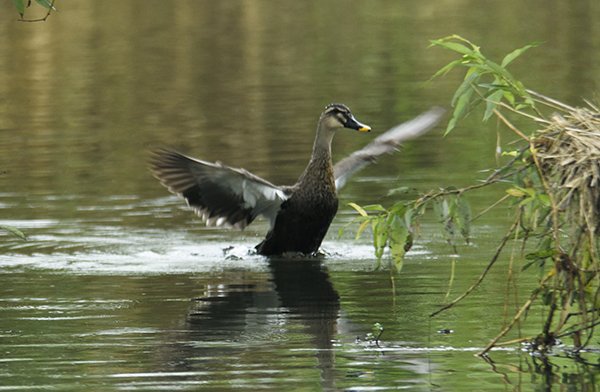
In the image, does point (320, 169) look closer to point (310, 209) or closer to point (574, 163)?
point (310, 209)

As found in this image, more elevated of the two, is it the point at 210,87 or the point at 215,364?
the point at 210,87

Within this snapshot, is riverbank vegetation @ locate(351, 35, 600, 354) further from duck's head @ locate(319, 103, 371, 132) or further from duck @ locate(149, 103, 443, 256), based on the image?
duck's head @ locate(319, 103, 371, 132)

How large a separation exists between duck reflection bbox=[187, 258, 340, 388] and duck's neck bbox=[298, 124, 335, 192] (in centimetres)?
79

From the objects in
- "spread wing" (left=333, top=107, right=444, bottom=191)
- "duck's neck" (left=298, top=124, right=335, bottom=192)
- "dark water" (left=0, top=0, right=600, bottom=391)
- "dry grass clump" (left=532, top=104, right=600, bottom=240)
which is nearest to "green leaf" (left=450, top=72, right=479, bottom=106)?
"dry grass clump" (left=532, top=104, right=600, bottom=240)

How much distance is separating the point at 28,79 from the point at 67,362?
802 inches

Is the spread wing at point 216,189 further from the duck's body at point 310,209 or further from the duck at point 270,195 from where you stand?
the duck's body at point 310,209

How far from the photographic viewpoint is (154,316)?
999 cm

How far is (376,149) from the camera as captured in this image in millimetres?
13555

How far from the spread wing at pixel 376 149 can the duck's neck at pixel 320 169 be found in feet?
1.48

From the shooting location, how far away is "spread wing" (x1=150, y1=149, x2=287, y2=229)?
12305 mm

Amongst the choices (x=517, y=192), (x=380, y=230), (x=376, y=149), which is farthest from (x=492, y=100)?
(x=376, y=149)

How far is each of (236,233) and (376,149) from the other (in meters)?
1.58

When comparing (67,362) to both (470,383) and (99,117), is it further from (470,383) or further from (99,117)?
(99,117)

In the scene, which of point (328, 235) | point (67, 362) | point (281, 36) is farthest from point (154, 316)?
point (281, 36)
